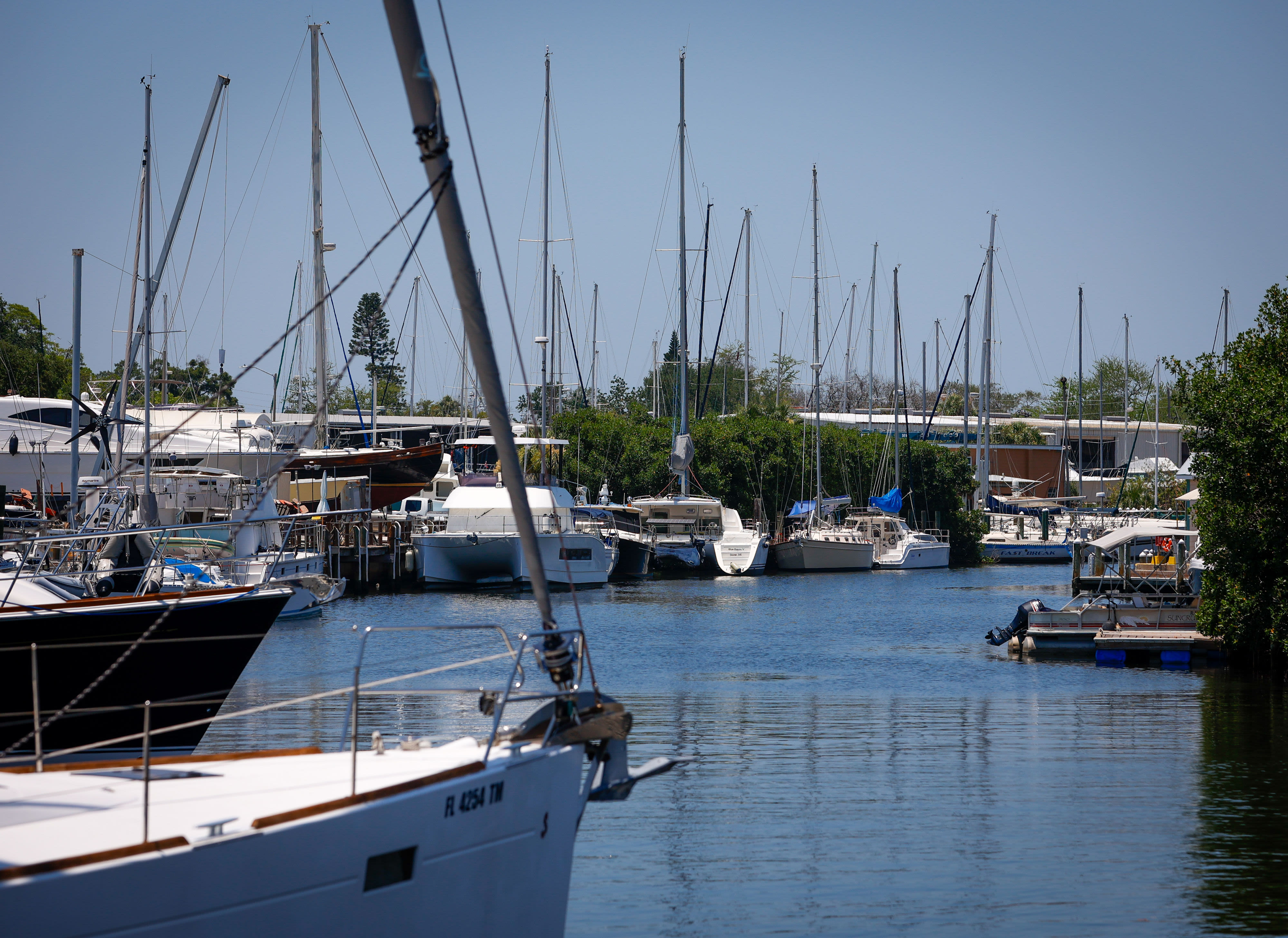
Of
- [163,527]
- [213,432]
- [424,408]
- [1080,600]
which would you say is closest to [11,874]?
[163,527]

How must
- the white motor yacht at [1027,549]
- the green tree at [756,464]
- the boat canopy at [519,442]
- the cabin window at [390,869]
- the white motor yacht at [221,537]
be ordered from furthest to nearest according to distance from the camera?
the white motor yacht at [1027,549], the green tree at [756,464], the boat canopy at [519,442], the white motor yacht at [221,537], the cabin window at [390,869]

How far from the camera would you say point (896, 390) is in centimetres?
6956

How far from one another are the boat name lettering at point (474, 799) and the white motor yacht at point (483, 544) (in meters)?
35.6

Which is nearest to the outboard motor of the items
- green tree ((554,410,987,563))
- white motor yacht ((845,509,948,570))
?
white motor yacht ((845,509,948,570))

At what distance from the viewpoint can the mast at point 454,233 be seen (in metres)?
7.04

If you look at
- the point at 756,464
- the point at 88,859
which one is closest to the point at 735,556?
the point at 756,464

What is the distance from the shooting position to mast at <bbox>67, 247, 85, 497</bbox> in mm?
25125

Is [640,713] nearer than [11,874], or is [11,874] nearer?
[11,874]

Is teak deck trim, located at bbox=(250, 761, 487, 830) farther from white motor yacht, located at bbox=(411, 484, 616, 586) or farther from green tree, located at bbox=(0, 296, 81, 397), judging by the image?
green tree, located at bbox=(0, 296, 81, 397)

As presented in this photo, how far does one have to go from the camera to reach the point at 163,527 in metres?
13.5

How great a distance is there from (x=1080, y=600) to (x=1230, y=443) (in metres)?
9.47

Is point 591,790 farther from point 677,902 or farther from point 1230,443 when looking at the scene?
point 1230,443

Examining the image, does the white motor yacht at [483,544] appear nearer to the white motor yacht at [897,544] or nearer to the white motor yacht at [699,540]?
the white motor yacht at [699,540]

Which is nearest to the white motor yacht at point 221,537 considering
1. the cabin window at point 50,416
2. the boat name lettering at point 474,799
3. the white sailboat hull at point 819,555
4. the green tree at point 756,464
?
the cabin window at point 50,416
